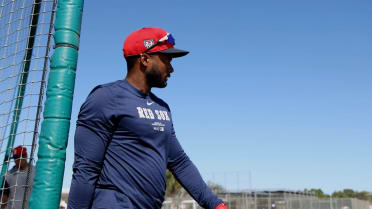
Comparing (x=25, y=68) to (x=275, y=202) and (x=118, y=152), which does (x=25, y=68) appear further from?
(x=275, y=202)

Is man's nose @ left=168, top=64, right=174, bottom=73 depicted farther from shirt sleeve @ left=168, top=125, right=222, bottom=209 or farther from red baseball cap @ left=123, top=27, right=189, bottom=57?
shirt sleeve @ left=168, top=125, right=222, bottom=209

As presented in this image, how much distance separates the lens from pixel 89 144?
2.03m

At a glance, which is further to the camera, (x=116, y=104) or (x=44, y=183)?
(x=44, y=183)

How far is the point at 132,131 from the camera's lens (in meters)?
2.12

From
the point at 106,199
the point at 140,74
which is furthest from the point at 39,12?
the point at 106,199

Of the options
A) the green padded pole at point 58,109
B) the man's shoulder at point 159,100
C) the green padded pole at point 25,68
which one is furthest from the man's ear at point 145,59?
the green padded pole at point 25,68

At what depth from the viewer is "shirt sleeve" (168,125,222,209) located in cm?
261

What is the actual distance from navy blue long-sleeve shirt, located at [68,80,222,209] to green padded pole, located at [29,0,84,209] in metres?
0.61

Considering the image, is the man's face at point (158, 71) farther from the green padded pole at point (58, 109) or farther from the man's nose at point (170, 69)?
the green padded pole at point (58, 109)

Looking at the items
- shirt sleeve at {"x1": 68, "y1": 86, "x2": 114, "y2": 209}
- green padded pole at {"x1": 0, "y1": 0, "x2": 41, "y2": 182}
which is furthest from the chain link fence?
shirt sleeve at {"x1": 68, "y1": 86, "x2": 114, "y2": 209}

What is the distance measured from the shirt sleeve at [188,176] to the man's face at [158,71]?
0.43 m

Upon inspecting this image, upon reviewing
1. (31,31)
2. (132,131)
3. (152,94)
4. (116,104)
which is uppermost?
(31,31)

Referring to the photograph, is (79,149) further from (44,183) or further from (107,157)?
(44,183)

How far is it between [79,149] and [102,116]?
8.5 inches
